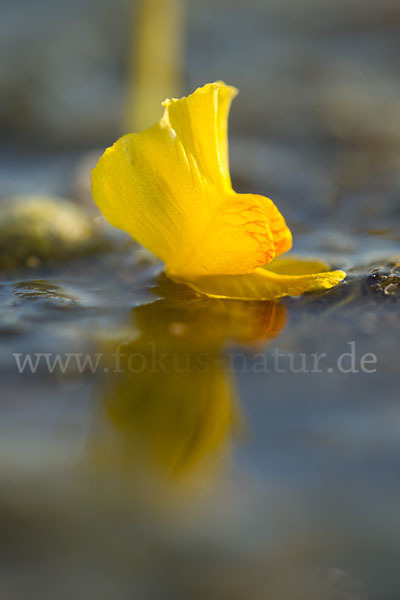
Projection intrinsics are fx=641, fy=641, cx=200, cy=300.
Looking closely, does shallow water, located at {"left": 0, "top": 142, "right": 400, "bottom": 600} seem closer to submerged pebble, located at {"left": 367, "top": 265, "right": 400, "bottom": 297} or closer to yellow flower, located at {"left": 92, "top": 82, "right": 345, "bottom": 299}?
submerged pebble, located at {"left": 367, "top": 265, "right": 400, "bottom": 297}

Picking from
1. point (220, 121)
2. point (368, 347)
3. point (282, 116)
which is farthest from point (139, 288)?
point (282, 116)

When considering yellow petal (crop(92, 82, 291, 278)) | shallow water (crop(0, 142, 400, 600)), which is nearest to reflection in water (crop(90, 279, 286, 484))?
shallow water (crop(0, 142, 400, 600))

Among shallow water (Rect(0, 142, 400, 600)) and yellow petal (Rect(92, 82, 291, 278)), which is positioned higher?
yellow petal (Rect(92, 82, 291, 278))

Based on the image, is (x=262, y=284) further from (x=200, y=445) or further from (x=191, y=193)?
(x=200, y=445)

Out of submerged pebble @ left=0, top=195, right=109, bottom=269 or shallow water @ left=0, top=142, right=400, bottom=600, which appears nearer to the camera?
shallow water @ left=0, top=142, right=400, bottom=600

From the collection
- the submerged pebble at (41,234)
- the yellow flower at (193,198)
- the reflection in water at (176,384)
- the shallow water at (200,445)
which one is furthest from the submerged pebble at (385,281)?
the submerged pebble at (41,234)

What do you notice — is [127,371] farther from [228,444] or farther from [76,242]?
[76,242]

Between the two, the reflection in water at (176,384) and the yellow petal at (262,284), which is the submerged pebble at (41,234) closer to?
the reflection in water at (176,384)
